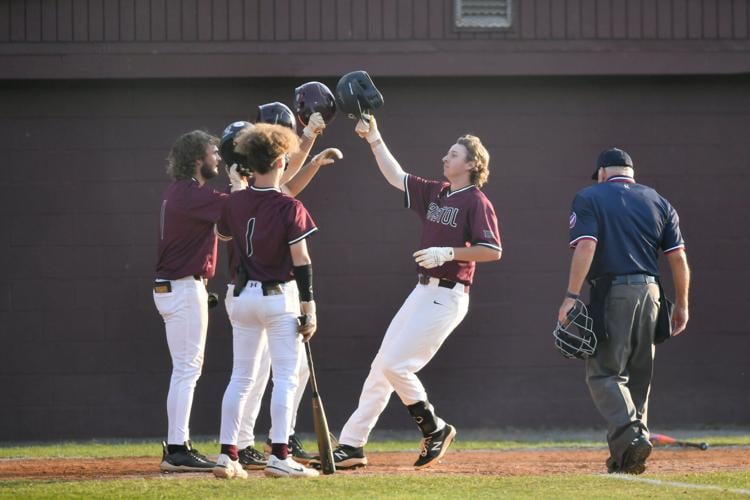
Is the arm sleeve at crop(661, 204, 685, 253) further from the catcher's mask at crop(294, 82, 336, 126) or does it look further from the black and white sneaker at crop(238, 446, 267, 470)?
the black and white sneaker at crop(238, 446, 267, 470)

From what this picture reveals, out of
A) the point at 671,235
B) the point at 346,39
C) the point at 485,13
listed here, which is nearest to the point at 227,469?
the point at 671,235

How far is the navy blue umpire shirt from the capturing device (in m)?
8.26

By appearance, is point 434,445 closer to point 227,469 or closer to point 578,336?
point 578,336

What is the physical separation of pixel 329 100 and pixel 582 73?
342 centimetres

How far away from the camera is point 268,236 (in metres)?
7.61

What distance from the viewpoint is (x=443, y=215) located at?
28.1 feet

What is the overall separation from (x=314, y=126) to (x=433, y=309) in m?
1.46

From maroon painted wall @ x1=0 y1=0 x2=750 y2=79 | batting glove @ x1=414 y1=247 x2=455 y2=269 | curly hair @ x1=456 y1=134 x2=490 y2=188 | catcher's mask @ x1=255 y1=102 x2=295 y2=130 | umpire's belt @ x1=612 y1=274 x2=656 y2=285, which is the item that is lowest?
umpire's belt @ x1=612 y1=274 x2=656 y2=285

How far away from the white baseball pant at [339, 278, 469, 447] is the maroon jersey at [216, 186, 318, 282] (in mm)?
1142

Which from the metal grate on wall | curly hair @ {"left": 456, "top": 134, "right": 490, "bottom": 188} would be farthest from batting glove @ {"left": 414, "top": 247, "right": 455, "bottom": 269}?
the metal grate on wall

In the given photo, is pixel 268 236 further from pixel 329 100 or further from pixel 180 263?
pixel 329 100

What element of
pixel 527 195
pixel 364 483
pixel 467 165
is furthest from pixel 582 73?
pixel 364 483

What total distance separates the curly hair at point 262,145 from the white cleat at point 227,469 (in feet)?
5.68

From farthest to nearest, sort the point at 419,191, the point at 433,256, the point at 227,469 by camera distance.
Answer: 1. the point at 419,191
2. the point at 433,256
3. the point at 227,469
